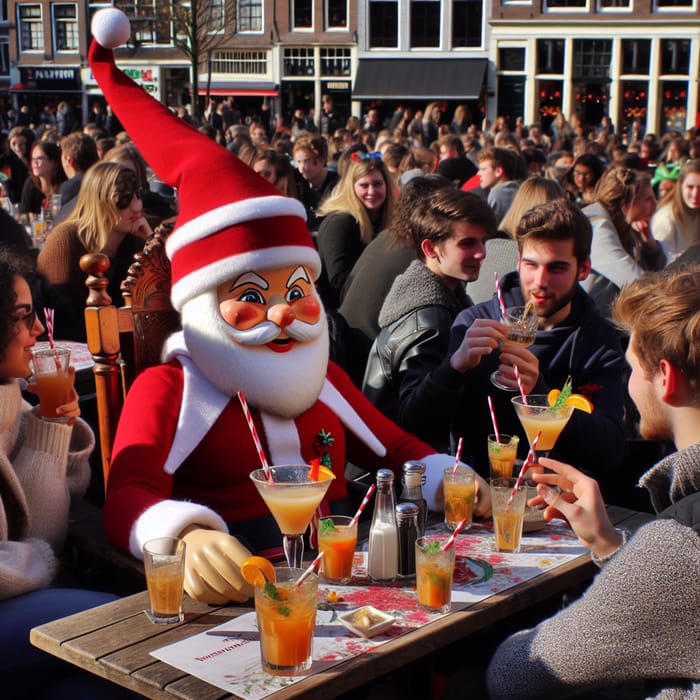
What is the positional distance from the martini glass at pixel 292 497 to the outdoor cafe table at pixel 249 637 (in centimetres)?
14

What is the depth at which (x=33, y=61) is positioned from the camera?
34.6 meters

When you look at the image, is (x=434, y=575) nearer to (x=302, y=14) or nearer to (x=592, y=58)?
(x=592, y=58)

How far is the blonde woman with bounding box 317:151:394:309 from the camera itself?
595cm

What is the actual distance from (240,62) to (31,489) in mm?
32866

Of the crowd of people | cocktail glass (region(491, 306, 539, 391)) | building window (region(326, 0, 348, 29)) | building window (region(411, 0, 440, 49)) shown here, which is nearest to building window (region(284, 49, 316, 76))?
building window (region(326, 0, 348, 29))

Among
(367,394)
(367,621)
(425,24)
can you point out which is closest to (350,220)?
(367,394)

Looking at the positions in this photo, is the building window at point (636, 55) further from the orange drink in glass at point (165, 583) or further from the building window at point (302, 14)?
the orange drink in glass at point (165, 583)

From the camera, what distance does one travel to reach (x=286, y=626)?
5.83ft

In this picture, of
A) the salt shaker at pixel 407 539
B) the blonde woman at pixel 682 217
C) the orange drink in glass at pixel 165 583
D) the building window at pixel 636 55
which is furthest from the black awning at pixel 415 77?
the orange drink in glass at pixel 165 583

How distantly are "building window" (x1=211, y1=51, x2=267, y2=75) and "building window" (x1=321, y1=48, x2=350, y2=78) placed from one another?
2.13 meters

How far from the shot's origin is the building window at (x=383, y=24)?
1247 inches

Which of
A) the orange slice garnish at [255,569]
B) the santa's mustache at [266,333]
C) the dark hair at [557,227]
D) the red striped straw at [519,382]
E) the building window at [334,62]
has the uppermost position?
the building window at [334,62]

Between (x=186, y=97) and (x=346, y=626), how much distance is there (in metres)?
34.1

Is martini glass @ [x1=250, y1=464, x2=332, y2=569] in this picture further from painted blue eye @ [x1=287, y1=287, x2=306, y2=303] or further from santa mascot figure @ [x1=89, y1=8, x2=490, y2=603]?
painted blue eye @ [x1=287, y1=287, x2=306, y2=303]
